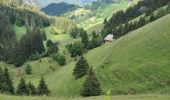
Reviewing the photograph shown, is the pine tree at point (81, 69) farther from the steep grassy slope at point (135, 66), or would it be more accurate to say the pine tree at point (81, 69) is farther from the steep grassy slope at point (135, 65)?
the steep grassy slope at point (135, 66)

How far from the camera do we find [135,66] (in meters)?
99.2

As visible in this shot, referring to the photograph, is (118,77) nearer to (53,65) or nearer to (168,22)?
(168,22)

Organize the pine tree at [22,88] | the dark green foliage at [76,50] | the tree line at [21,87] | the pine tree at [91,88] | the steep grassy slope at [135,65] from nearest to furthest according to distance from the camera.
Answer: the pine tree at [22,88] → the tree line at [21,87] → the pine tree at [91,88] → the steep grassy slope at [135,65] → the dark green foliage at [76,50]

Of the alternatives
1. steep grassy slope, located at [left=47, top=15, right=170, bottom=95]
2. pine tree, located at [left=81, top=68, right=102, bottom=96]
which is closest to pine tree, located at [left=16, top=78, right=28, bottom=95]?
pine tree, located at [left=81, top=68, right=102, bottom=96]

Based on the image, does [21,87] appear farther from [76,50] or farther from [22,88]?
[76,50]

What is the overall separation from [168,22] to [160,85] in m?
37.3

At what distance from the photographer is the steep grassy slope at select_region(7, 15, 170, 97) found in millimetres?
87188

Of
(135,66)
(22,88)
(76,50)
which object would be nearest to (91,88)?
(22,88)

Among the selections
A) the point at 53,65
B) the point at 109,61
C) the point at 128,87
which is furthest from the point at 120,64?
the point at 53,65

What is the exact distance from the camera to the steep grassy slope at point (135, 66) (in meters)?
87.2

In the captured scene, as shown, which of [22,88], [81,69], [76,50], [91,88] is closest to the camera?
[22,88]

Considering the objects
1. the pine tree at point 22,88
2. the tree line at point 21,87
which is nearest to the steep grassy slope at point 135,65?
the tree line at point 21,87

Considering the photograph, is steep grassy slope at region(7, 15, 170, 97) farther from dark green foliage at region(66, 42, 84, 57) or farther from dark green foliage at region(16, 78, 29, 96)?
dark green foliage at region(66, 42, 84, 57)

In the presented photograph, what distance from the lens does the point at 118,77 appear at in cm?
9481
